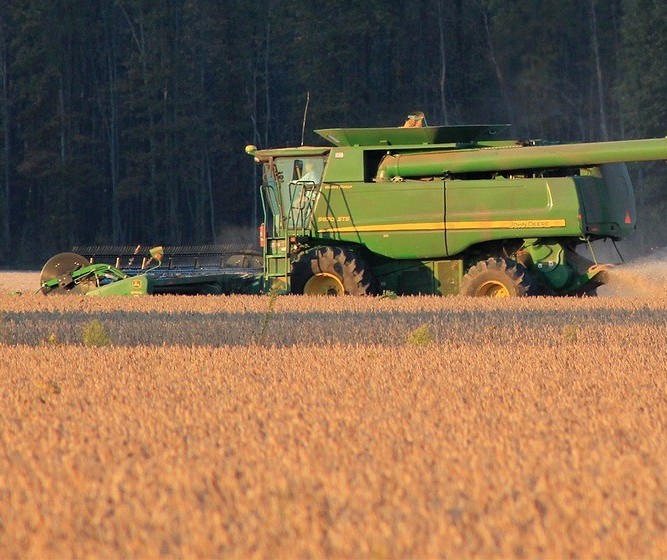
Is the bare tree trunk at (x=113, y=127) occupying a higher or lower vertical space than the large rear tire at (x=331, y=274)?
higher

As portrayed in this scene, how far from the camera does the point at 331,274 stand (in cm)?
1927

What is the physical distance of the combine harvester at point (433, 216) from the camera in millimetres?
18172

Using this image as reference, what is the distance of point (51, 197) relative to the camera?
48.2 m

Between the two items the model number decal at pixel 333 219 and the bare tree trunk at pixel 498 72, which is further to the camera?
the bare tree trunk at pixel 498 72

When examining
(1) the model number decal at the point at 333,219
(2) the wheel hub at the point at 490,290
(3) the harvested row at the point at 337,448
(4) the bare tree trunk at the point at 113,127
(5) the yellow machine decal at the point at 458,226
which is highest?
(4) the bare tree trunk at the point at 113,127

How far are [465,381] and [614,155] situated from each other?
10.1 metres

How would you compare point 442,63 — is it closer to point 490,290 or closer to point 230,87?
point 230,87

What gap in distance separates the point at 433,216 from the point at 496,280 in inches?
53.5

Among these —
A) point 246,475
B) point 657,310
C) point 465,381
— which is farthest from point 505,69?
point 246,475

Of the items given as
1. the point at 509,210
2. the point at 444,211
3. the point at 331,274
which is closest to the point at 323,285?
the point at 331,274

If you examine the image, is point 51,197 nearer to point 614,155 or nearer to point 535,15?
point 535,15

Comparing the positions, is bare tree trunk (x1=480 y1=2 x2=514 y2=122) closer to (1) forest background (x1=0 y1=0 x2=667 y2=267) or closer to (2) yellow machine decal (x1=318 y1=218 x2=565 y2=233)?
(1) forest background (x1=0 y1=0 x2=667 y2=267)

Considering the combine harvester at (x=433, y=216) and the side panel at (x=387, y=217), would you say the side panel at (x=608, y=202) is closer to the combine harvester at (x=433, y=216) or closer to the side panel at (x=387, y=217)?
the combine harvester at (x=433, y=216)

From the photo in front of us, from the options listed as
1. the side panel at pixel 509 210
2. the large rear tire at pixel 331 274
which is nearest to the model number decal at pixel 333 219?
the large rear tire at pixel 331 274
